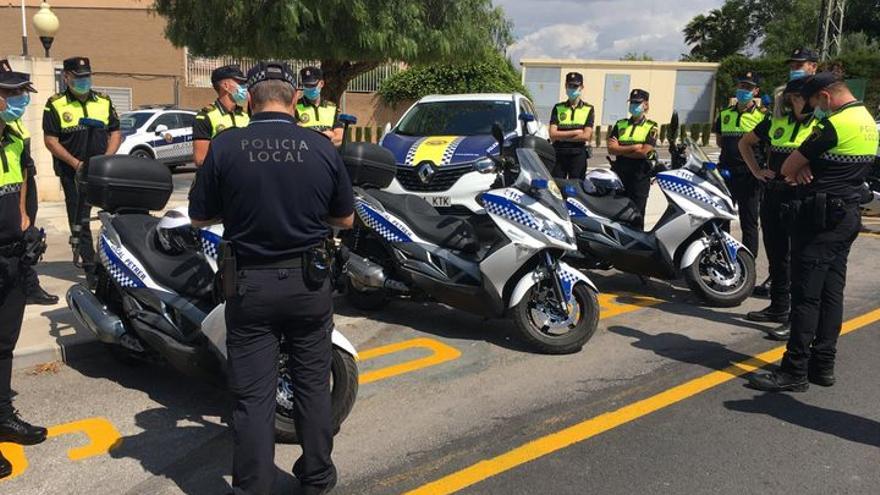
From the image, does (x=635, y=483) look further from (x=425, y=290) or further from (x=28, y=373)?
(x=28, y=373)

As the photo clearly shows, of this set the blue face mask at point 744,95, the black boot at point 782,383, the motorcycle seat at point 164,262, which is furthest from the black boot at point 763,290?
the motorcycle seat at point 164,262

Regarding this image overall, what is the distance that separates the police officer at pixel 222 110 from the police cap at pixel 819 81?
3807mm

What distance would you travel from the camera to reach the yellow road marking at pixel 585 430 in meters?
3.46

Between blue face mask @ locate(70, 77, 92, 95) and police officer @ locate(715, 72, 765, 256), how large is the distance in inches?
226

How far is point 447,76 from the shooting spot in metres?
26.4

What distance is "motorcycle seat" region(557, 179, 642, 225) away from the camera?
680cm

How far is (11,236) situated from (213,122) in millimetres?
2179

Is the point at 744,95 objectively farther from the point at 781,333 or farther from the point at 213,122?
the point at 213,122

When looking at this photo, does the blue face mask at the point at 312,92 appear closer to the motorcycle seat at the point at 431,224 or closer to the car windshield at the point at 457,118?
the motorcycle seat at the point at 431,224

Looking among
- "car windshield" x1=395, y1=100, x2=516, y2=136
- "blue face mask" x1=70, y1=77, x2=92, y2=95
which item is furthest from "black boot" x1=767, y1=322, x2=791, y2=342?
"blue face mask" x1=70, y1=77, x2=92, y2=95

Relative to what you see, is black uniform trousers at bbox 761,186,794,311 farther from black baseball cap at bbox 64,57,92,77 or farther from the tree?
the tree

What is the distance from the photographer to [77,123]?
6195 mm

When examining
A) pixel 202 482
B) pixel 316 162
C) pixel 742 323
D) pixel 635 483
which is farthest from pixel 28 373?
pixel 742 323

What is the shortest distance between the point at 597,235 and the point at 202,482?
4.37m
